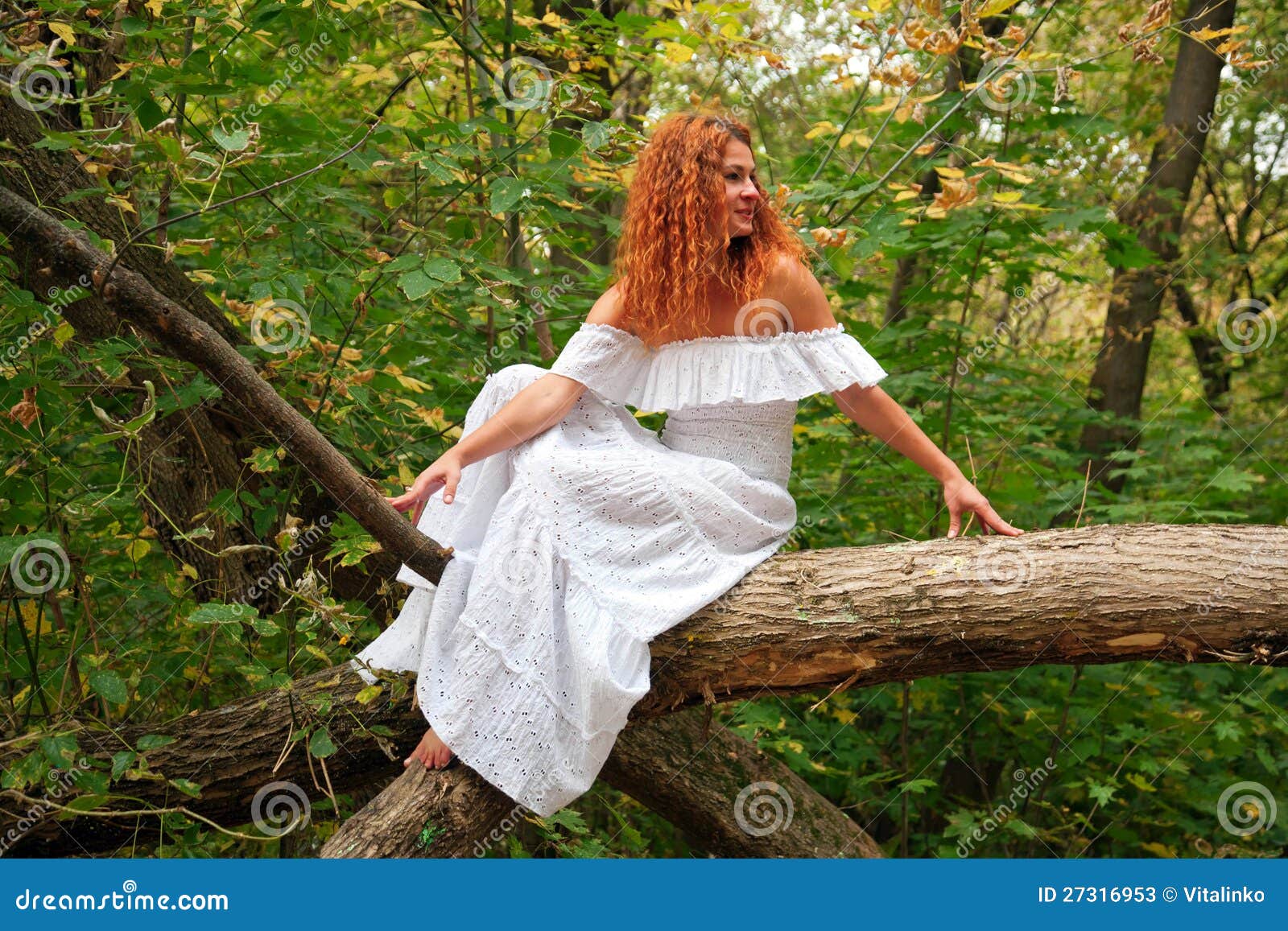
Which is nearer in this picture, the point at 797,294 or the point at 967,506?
the point at 967,506

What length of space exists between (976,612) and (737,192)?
3.96 feet

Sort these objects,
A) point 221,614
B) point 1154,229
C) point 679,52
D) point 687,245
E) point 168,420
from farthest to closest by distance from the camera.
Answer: point 1154,229 < point 679,52 < point 168,420 < point 687,245 < point 221,614

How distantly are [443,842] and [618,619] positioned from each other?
25.8 inches

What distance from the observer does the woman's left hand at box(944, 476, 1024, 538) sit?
272 cm

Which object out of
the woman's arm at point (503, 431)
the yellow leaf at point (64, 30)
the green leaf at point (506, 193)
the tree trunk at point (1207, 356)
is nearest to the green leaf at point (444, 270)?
the green leaf at point (506, 193)

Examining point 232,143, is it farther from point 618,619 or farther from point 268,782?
point 268,782

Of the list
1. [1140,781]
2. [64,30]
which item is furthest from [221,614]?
[1140,781]

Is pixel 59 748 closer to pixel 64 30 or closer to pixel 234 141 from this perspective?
pixel 234 141

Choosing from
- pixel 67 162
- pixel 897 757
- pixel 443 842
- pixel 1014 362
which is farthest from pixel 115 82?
pixel 1014 362

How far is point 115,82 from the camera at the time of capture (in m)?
3.06

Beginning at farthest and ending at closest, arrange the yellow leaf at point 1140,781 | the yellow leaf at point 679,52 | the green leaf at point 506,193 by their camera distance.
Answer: the yellow leaf at point 1140,781
the yellow leaf at point 679,52
the green leaf at point 506,193

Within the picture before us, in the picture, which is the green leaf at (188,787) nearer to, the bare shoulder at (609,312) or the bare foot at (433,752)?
the bare foot at (433,752)

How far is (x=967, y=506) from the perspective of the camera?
274cm

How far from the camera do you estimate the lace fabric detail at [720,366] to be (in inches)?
111
